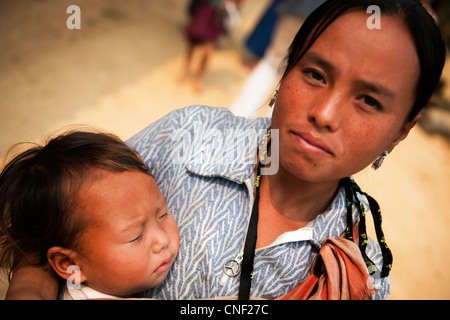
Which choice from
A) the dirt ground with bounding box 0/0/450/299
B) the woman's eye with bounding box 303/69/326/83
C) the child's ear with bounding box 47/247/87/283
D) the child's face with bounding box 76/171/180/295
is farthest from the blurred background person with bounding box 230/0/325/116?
the child's ear with bounding box 47/247/87/283

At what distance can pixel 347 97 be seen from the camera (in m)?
1.10

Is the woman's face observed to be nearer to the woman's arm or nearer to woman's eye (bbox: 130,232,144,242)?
woman's eye (bbox: 130,232,144,242)

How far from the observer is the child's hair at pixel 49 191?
1.17 metres

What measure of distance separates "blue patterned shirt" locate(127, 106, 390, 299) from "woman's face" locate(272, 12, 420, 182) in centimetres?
22

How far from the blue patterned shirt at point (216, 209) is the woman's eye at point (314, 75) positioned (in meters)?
0.33

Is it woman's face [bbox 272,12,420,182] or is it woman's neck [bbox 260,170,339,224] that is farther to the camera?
woman's neck [bbox 260,170,339,224]

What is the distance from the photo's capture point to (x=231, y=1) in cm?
501

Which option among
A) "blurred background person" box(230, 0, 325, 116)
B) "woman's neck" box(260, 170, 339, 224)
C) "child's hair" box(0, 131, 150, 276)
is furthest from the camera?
"blurred background person" box(230, 0, 325, 116)

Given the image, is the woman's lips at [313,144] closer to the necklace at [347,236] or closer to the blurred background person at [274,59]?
the necklace at [347,236]

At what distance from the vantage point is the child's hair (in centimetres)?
117

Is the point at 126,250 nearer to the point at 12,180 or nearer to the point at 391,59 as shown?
the point at 12,180

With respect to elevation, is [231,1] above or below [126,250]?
above
